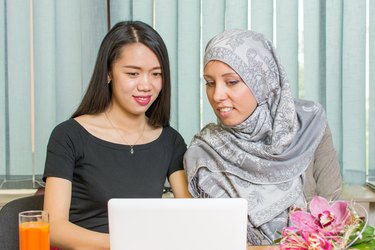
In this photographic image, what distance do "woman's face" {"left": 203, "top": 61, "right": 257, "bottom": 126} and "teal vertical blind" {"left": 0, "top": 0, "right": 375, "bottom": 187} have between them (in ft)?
1.97

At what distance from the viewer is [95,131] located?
1927mm

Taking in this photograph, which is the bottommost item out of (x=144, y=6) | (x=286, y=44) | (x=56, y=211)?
(x=56, y=211)

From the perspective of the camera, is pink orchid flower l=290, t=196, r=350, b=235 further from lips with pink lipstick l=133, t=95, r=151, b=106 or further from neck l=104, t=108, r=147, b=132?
neck l=104, t=108, r=147, b=132

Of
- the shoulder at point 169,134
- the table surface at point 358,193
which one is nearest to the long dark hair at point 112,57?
the shoulder at point 169,134

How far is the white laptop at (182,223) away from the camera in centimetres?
118

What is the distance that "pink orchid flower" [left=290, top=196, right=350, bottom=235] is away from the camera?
1.14 meters

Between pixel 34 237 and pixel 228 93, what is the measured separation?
813 mm

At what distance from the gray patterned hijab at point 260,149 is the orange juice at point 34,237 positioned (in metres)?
0.72

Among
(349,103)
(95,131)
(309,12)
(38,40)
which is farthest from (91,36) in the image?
(349,103)

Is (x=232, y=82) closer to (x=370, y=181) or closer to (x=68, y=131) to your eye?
(x=68, y=131)

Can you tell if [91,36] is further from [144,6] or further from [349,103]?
[349,103]

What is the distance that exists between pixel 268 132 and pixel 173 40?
0.74 m

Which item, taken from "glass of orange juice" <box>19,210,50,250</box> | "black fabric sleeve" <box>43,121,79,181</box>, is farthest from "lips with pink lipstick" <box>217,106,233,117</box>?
"glass of orange juice" <box>19,210,50,250</box>

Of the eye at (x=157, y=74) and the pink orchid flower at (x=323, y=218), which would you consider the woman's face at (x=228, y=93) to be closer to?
the eye at (x=157, y=74)
